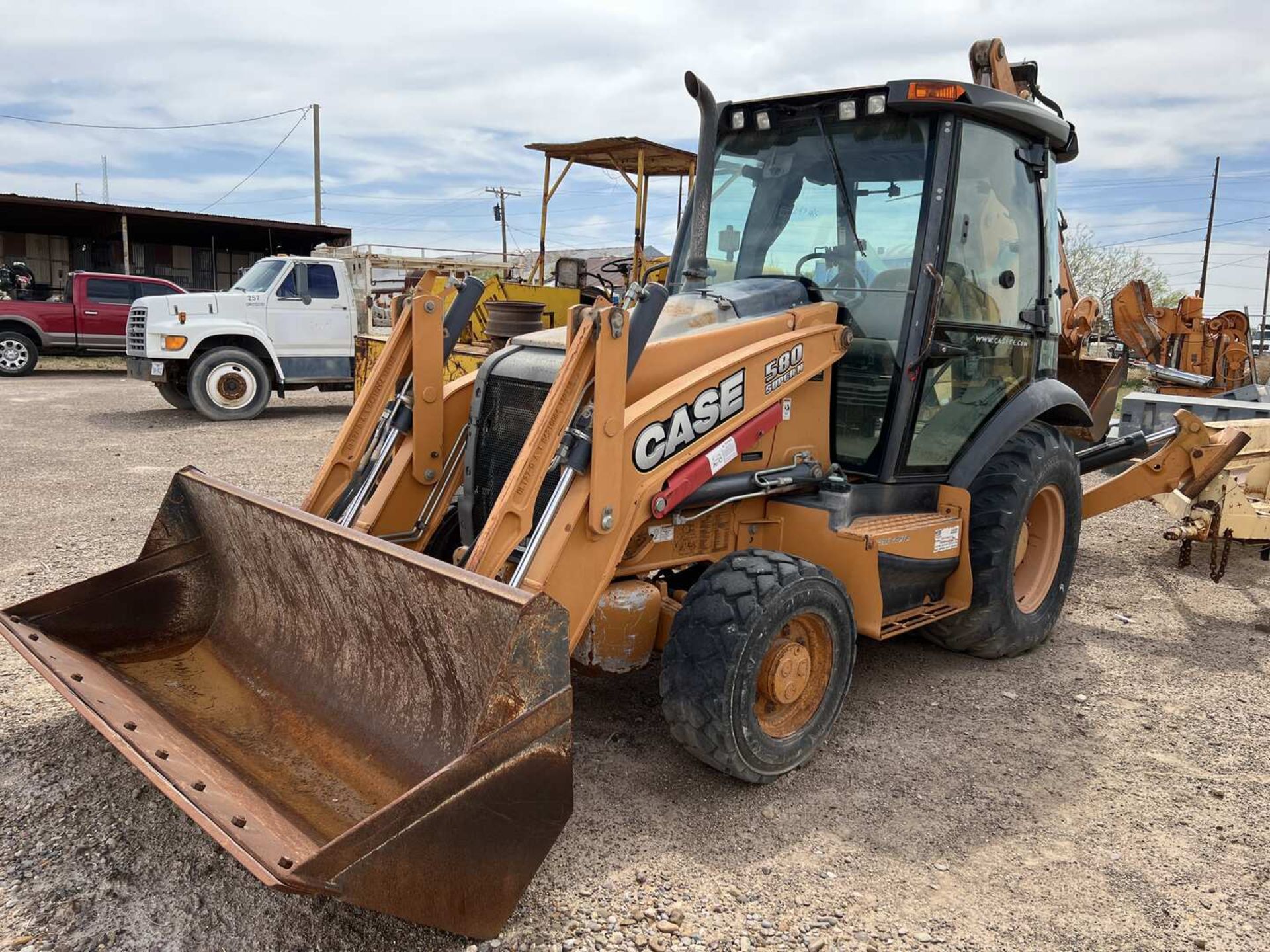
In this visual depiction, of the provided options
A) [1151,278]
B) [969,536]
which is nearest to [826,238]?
[969,536]

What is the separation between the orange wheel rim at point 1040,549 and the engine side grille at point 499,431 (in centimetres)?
275

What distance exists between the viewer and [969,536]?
177 inches

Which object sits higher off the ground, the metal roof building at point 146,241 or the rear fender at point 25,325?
the metal roof building at point 146,241

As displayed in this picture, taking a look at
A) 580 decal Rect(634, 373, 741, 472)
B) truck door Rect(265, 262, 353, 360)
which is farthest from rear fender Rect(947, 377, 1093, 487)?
truck door Rect(265, 262, 353, 360)

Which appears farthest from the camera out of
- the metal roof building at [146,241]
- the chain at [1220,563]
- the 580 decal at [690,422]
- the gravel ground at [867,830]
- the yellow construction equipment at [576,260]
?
the metal roof building at [146,241]

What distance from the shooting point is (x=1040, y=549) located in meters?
5.11

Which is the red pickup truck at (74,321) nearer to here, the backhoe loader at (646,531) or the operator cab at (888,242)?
the backhoe loader at (646,531)

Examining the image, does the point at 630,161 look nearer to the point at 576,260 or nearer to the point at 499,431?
the point at 576,260

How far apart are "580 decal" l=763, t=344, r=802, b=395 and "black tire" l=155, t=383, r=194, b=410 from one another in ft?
36.7

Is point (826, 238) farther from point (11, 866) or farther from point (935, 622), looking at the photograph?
point (11, 866)

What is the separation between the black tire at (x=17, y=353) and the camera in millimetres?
17625

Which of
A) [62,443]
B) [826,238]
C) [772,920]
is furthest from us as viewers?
[62,443]

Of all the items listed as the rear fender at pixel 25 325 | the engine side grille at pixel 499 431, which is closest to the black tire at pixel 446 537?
the engine side grille at pixel 499 431

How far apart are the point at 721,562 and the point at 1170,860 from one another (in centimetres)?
176
